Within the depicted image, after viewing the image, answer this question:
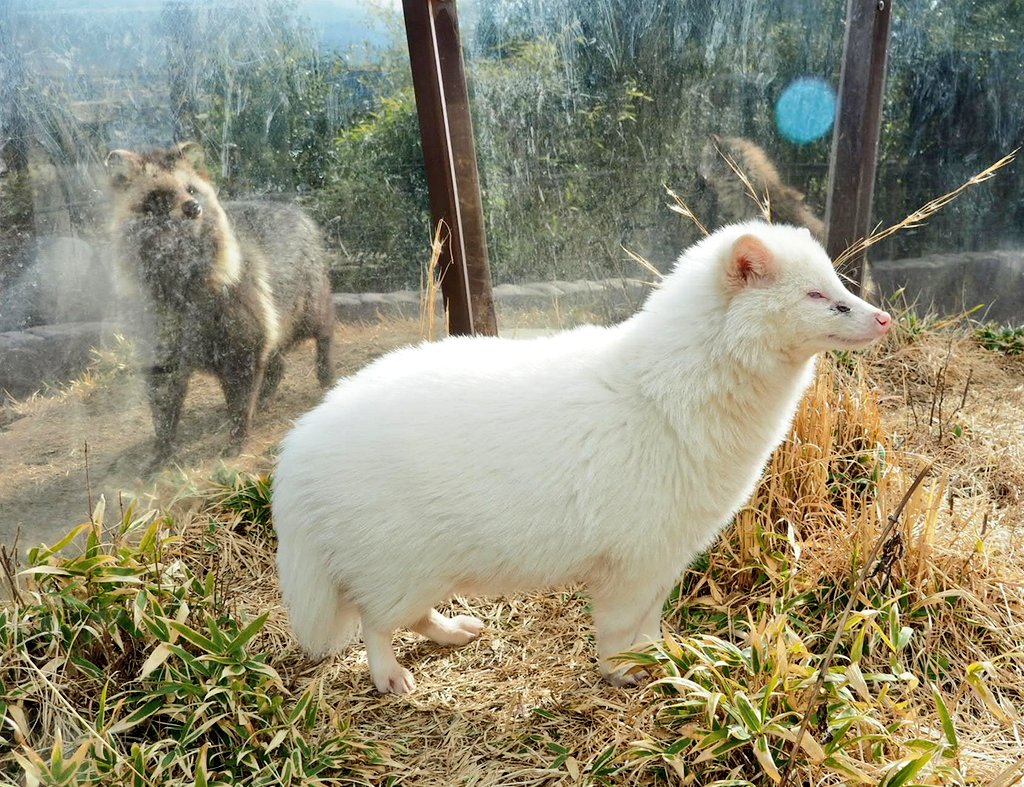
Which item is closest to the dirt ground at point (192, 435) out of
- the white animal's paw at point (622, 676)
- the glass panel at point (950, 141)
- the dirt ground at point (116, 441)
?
the dirt ground at point (116, 441)

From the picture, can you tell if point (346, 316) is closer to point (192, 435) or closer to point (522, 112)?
point (192, 435)

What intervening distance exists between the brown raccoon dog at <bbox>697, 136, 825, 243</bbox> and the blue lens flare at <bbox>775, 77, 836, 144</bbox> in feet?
0.74

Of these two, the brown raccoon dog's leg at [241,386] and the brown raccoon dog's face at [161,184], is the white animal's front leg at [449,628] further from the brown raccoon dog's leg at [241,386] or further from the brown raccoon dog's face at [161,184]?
the brown raccoon dog's face at [161,184]

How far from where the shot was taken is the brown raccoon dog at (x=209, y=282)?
13.0 feet

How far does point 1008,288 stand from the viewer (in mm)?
5949

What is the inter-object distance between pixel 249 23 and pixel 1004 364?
16.3 ft

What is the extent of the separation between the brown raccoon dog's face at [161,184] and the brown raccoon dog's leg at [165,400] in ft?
2.41

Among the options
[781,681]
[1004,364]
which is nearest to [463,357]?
[781,681]

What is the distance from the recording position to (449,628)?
345 centimetres

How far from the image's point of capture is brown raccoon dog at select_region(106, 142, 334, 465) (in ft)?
13.0

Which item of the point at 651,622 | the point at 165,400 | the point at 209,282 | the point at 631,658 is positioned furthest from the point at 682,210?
the point at 165,400

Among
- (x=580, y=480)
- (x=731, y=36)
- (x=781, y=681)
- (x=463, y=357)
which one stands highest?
(x=731, y=36)

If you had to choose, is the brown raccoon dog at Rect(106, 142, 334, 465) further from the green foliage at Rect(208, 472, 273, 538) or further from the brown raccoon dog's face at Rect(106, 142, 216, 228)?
the green foliage at Rect(208, 472, 273, 538)

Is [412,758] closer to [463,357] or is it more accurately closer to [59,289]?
[463,357]
